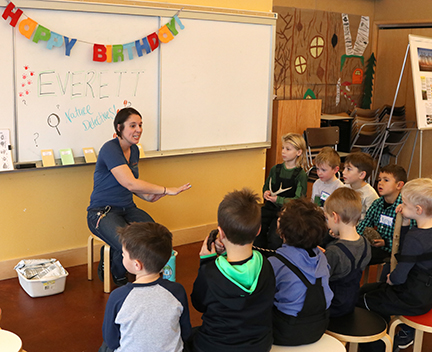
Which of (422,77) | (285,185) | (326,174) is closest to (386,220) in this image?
(326,174)

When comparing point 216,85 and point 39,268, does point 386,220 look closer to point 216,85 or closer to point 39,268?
point 216,85

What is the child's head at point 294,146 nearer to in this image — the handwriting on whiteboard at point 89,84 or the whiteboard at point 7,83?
the handwriting on whiteboard at point 89,84

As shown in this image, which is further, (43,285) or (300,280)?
(43,285)

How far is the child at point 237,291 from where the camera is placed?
1.66m

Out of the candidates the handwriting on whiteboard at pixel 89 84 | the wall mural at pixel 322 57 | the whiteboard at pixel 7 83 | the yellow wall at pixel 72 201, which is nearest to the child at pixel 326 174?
the yellow wall at pixel 72 201

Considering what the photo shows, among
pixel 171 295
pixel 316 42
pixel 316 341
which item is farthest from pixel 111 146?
pixel 316 42

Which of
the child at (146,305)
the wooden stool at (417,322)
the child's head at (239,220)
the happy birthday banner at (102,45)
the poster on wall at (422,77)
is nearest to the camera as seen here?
the child at (146,305)

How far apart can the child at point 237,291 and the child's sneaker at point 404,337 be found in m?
1.02

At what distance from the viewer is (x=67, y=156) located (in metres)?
3.17

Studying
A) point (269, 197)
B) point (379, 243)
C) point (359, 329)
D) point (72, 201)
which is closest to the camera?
point (359, 329)

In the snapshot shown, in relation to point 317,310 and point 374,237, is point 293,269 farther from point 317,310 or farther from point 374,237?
point 374,237

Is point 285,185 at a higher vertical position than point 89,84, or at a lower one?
lower

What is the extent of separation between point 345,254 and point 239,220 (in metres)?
0.63

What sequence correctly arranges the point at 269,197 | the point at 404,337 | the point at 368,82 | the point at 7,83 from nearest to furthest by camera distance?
the point at 404,337
the point at 7,83
the point at 269,197
the point at 368,82
